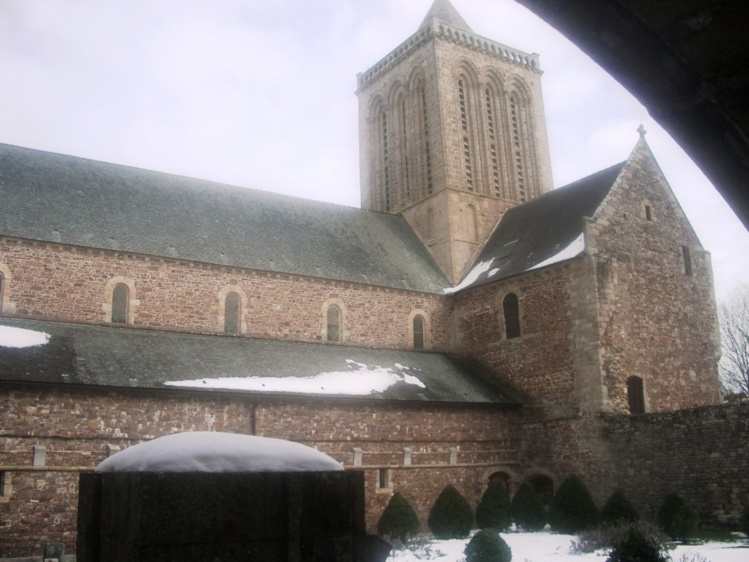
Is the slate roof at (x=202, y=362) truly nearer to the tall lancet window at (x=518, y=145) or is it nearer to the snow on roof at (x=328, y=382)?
the snow on roof at (x=328, y=382)

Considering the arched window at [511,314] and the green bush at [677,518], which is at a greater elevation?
the arched window at [511,314]

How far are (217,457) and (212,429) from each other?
51.3 ft

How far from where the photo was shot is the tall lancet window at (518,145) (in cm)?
Result: 3706

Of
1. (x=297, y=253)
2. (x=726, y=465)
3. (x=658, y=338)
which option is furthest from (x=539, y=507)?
(x=297, y=253)

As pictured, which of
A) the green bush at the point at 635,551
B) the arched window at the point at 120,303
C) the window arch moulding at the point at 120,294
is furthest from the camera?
the arched window at the point at 120,303

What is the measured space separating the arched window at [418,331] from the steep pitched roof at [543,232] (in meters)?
2.00

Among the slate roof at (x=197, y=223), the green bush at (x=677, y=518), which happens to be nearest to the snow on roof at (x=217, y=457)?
the green bush at (x=677, y=518)

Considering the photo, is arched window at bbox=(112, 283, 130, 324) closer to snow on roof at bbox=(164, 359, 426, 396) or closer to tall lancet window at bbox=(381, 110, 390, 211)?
snow on roof at bbox=(164, 359, 426, 396)

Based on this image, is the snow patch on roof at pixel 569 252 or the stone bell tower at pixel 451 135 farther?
the stone bell tower at pixel 451 135

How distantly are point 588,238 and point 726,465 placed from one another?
8.48 metres

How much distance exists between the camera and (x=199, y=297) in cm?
2547

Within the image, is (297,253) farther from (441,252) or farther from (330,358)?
(441,252)

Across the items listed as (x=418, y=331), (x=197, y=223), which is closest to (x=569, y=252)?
(x=418, y=331)

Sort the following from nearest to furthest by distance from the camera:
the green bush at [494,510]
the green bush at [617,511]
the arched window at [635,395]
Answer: the green bush at [617,511], the green bush at [494,510], the arched window at [635,395]
